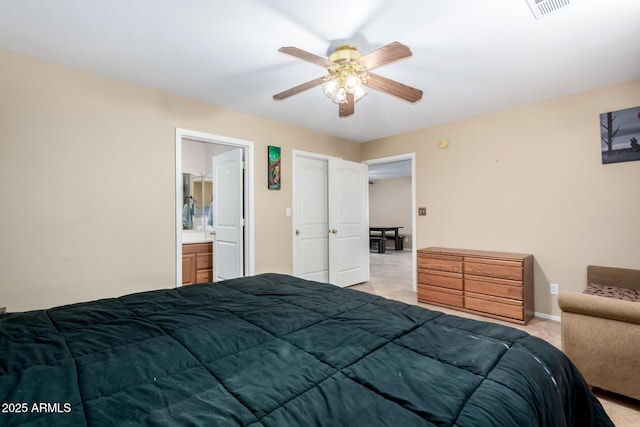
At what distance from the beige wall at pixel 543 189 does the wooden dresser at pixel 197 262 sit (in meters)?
3.18

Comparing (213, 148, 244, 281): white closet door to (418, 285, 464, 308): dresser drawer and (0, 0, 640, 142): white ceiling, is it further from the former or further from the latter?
(418, 285, 464, 308): dresser drawer

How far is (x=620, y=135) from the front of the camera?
278 centimetres

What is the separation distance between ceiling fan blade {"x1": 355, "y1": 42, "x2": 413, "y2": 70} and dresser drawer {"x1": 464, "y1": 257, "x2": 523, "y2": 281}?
2.40m

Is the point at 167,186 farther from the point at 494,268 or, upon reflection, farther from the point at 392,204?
the point at 392,204

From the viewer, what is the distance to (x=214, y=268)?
13.6 ft

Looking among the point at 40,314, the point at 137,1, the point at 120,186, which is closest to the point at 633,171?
the point at 137,1

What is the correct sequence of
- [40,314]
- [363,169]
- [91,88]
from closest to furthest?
[40,314], [91,88], [363,169]

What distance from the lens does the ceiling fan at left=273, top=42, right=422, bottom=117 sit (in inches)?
72.3

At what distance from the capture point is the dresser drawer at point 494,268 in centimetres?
299

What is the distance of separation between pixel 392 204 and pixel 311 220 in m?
6.13

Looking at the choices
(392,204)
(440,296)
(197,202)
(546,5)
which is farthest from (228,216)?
(392,204)

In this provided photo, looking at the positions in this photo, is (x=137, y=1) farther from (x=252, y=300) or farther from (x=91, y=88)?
(x=252, y=300)

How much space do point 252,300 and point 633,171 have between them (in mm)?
3580

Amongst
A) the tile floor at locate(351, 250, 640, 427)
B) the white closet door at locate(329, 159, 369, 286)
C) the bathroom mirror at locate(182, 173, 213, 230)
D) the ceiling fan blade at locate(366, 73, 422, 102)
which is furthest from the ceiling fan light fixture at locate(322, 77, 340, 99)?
the bathroom mirror at locate(182, 173, 213, 230)
